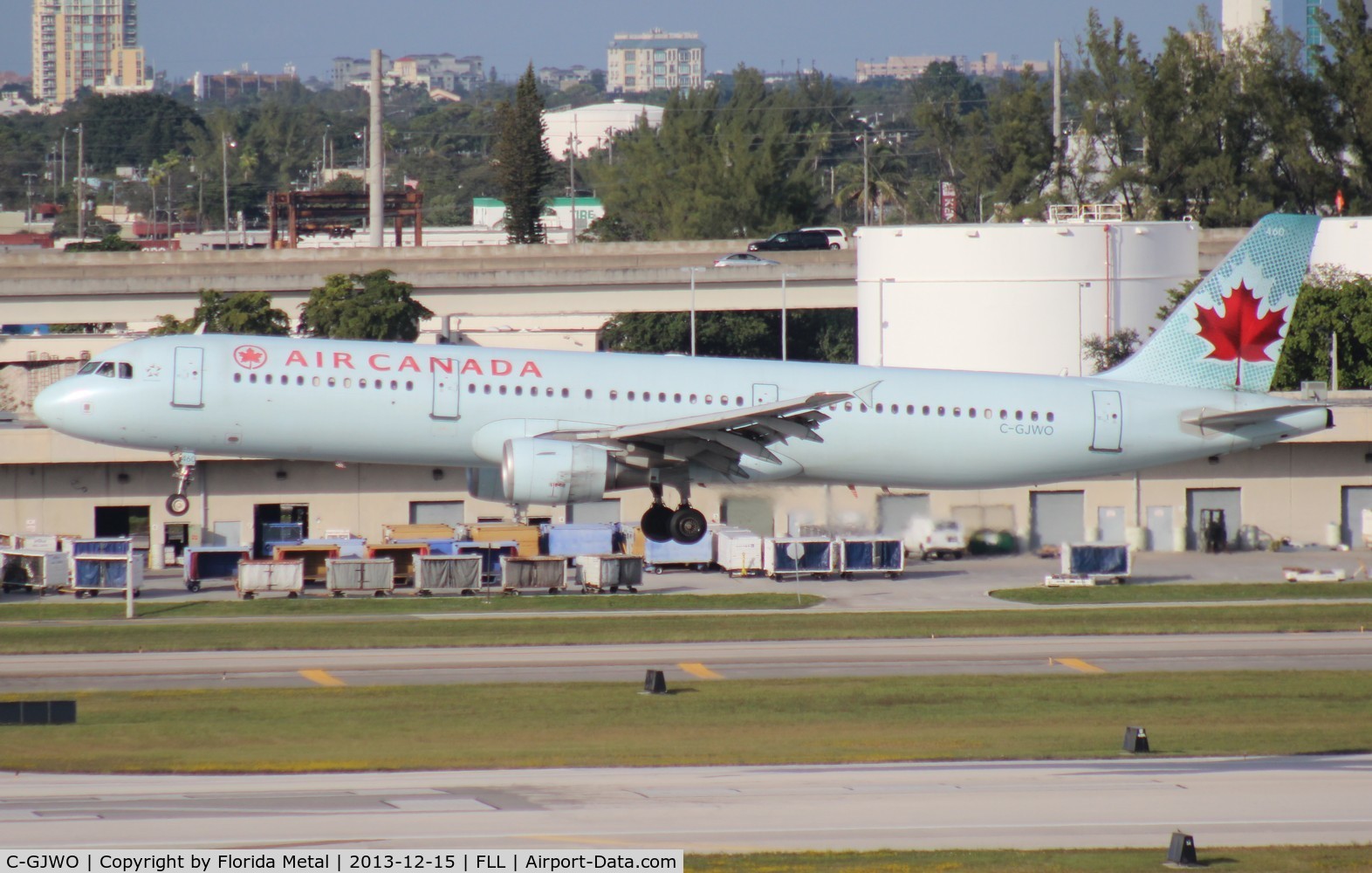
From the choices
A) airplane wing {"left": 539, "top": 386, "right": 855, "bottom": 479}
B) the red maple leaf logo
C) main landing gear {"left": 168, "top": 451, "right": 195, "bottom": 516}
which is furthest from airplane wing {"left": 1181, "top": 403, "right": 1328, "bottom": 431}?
main landing gear {"left": 168, "top": 451, "right": 195, "bottom": 516}

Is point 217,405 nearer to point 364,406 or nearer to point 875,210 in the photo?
point 364,406

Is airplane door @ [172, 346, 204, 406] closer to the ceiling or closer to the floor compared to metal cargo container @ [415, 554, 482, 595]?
closer to the ceiling

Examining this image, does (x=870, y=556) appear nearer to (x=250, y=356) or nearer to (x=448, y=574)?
(x=448, y=574)

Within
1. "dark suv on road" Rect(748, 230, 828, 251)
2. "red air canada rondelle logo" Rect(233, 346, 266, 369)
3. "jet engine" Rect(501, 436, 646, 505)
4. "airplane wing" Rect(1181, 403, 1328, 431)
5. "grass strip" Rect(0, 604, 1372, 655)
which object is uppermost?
"dark suv on road" Rect(748, 230, 828, 251)

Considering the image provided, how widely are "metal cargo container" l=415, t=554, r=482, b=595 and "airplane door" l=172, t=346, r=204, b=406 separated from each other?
22.4 metres

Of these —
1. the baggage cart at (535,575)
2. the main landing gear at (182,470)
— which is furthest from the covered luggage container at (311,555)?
the main landing gear at (182,470)

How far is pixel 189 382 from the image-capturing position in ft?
115

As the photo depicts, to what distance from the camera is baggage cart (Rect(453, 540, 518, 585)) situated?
5956 cm

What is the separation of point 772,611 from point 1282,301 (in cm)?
1860

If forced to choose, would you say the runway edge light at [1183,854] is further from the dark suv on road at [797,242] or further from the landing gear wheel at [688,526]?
the dark suv on road at [797,242]

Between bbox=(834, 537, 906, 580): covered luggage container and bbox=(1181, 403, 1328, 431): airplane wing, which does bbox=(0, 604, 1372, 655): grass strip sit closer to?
bbox=(834, 537, 906, 580): covered luggage container

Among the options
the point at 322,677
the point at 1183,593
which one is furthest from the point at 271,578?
the point at 1183,593

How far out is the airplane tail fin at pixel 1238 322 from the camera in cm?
4066

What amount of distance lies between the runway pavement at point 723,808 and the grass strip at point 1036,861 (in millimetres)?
498
